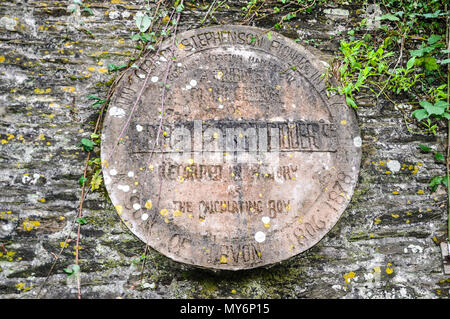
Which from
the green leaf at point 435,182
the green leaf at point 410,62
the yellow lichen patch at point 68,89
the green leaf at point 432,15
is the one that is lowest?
the green leaf at point 435,182

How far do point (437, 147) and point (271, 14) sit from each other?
5.97 ft

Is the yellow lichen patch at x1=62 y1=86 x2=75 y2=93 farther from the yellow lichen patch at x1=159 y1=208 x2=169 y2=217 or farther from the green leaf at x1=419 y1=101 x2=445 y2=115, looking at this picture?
the green leaf at x1=419 y1=101 x2=445 y2=115

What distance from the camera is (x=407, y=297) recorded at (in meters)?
2.42

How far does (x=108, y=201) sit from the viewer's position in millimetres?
2434

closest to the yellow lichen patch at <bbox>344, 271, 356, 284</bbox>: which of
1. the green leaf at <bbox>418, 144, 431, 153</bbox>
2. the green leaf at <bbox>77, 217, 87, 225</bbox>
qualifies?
the green leaf at <bbox>418, 144, 431, 153</bbox>

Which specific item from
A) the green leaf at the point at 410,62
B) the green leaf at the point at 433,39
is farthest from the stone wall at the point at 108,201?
the green leaf at the point at 433,39

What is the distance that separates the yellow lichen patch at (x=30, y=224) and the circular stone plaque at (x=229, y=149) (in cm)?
58

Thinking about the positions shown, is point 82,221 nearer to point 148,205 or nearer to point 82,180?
point 82,180

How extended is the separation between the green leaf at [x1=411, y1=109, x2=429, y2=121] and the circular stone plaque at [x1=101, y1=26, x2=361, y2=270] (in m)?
0.51

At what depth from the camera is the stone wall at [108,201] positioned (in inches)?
91.7

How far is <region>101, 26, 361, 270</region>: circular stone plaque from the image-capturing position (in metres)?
2.36

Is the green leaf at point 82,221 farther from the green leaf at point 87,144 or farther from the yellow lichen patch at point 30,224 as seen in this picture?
the green leaf at point 87,144

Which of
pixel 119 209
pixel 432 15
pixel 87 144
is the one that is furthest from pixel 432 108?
pixel 87 144
